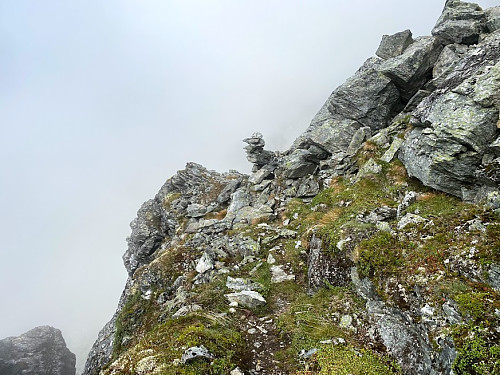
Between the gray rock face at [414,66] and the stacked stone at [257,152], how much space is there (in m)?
23.0

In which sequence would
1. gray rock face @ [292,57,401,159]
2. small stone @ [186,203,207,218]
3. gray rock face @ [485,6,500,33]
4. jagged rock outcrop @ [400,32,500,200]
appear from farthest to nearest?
small stone @ [186,203,207,218] → gray rock face @ [292,57,401,159] → gray rock face @ [485,6,500,33] → jagged rock outcrop @ [400,32,500,200]

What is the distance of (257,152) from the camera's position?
51500mm

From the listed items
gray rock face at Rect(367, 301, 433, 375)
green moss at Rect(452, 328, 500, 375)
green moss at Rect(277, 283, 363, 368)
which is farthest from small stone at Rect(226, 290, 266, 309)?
green moss at Rect(452, 328, 500, 375)

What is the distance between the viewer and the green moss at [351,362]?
1066 centimetres

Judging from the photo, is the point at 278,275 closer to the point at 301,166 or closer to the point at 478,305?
the point at 478,305

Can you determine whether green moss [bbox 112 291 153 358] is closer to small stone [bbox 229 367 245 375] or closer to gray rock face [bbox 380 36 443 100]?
small stone [bbox 229 367 245 375]

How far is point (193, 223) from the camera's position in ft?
146

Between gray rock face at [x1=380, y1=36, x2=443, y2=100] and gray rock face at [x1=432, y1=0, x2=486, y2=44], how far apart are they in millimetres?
1388

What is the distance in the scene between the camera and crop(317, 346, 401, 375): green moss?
35.0 ft

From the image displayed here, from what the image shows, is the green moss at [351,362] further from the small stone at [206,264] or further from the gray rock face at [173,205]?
the gray rock face at [173,205]

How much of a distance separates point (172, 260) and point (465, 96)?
2874cm

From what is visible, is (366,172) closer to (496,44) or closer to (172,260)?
(496,44)

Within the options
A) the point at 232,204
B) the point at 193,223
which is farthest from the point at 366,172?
the point at 193,223

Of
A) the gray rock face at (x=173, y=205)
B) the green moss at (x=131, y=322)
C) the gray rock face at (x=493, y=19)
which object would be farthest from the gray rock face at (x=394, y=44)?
the green moss at (x=131, y=322)
